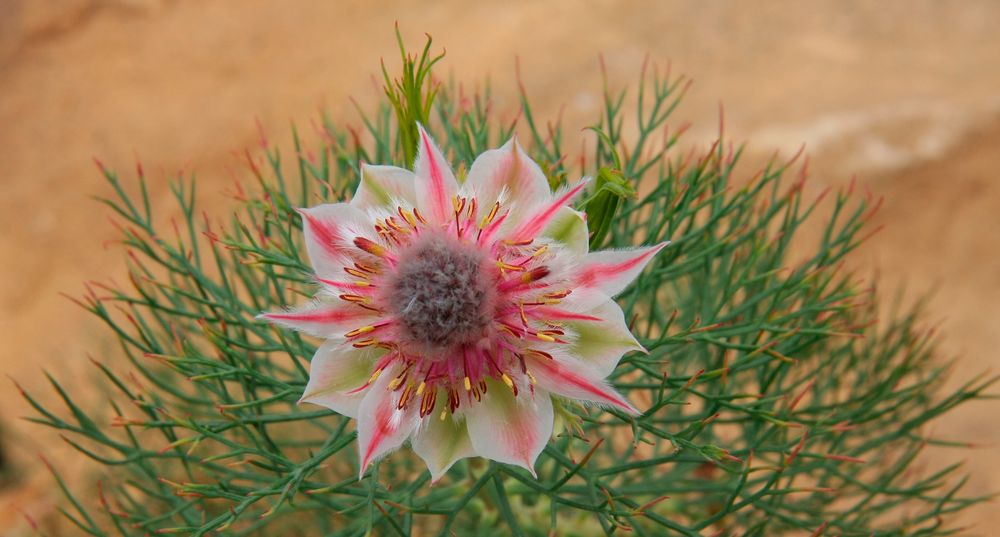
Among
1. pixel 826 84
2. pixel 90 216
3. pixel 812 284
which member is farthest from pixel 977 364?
pixel 90 216

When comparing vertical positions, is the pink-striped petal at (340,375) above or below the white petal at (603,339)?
below

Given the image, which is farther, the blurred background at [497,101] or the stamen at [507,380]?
the blurred background at [497,101]

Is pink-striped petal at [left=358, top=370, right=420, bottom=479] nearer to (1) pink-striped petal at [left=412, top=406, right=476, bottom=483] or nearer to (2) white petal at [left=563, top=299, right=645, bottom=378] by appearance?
(1) pink-striped petal at [left=412, top=406, right=476, bottom=483]

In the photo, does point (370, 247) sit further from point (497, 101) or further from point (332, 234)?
point (497, 101)

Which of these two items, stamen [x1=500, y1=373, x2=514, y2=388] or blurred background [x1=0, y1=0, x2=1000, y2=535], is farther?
blurred background [x1=0, y1=0, x2=1000, y2=535]

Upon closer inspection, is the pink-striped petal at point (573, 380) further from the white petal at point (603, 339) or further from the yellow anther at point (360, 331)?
the yellow anther at point (360, 331)

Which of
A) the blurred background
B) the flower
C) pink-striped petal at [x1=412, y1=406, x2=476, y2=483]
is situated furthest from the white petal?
the blurred background

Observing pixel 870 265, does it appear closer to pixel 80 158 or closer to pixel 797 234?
pixel 797 234

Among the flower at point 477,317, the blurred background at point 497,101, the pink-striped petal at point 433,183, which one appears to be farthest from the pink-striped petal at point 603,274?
the blurred background at point 497,101
